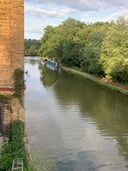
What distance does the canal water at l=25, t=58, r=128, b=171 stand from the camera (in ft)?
53.8

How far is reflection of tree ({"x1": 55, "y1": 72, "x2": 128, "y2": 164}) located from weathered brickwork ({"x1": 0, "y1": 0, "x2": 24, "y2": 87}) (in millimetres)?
6928

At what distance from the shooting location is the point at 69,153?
17.2 meters

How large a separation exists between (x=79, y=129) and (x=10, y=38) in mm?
8643

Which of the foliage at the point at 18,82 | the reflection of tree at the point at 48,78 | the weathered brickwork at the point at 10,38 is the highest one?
the weathered brickwork at the point at 10,38

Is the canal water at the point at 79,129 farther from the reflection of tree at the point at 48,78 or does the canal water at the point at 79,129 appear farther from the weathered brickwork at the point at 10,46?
the reflection of tree at the point at 48,78

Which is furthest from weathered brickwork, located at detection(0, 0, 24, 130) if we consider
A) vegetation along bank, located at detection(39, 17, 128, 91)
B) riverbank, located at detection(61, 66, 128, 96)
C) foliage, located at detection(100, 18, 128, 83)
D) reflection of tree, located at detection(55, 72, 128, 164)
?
riverbank, located at detection(61, 66, 128, 96)

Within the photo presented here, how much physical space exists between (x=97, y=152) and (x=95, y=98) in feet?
56.2

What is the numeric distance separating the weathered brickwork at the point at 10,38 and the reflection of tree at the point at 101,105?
693 cm

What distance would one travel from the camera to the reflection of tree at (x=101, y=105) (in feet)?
70.1

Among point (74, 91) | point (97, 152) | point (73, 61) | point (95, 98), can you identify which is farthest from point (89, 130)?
point (73, 61)

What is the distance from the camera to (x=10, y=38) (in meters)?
15.1

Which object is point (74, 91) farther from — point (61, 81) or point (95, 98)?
point (61, 81)

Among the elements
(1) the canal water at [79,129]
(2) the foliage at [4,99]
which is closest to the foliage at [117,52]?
(1) the canal water at [79,129]

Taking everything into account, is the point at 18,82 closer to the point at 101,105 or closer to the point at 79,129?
the point at 79,129
